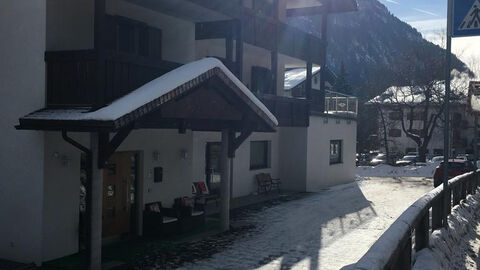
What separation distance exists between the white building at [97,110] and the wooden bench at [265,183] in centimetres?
660

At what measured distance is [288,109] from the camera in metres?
20.1

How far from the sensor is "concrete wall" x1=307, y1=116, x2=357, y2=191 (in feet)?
75.7

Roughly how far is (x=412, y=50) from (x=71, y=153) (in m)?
48.0

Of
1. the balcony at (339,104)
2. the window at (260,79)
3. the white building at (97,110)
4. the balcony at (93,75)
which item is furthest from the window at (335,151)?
the balcony at (93,75)

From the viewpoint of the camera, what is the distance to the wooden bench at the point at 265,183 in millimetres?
21109

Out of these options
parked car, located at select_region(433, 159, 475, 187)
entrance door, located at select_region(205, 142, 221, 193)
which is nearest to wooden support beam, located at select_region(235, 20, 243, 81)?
entrance door, located at select_region(205, 142, 221, 193)

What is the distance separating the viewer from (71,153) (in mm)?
10609

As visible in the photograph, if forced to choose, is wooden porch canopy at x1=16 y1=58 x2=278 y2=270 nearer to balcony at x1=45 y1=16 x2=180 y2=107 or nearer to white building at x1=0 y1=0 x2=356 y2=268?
white building at x1=0 y1=0 x2=356 y2=268

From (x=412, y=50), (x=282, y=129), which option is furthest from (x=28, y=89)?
(x=412, y=50)

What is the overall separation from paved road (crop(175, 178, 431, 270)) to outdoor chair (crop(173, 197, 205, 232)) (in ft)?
4.86

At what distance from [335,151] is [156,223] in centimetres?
1539

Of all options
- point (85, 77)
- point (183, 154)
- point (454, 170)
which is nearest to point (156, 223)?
point (183, 154)

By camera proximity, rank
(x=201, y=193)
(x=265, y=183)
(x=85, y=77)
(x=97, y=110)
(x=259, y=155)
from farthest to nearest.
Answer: (x=259, y=155)
(x=265, y=183)
(x=201, y=193)
(x=85, y=77)
(x=97, y=110)

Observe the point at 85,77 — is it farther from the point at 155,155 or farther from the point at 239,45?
the point at 239,45
